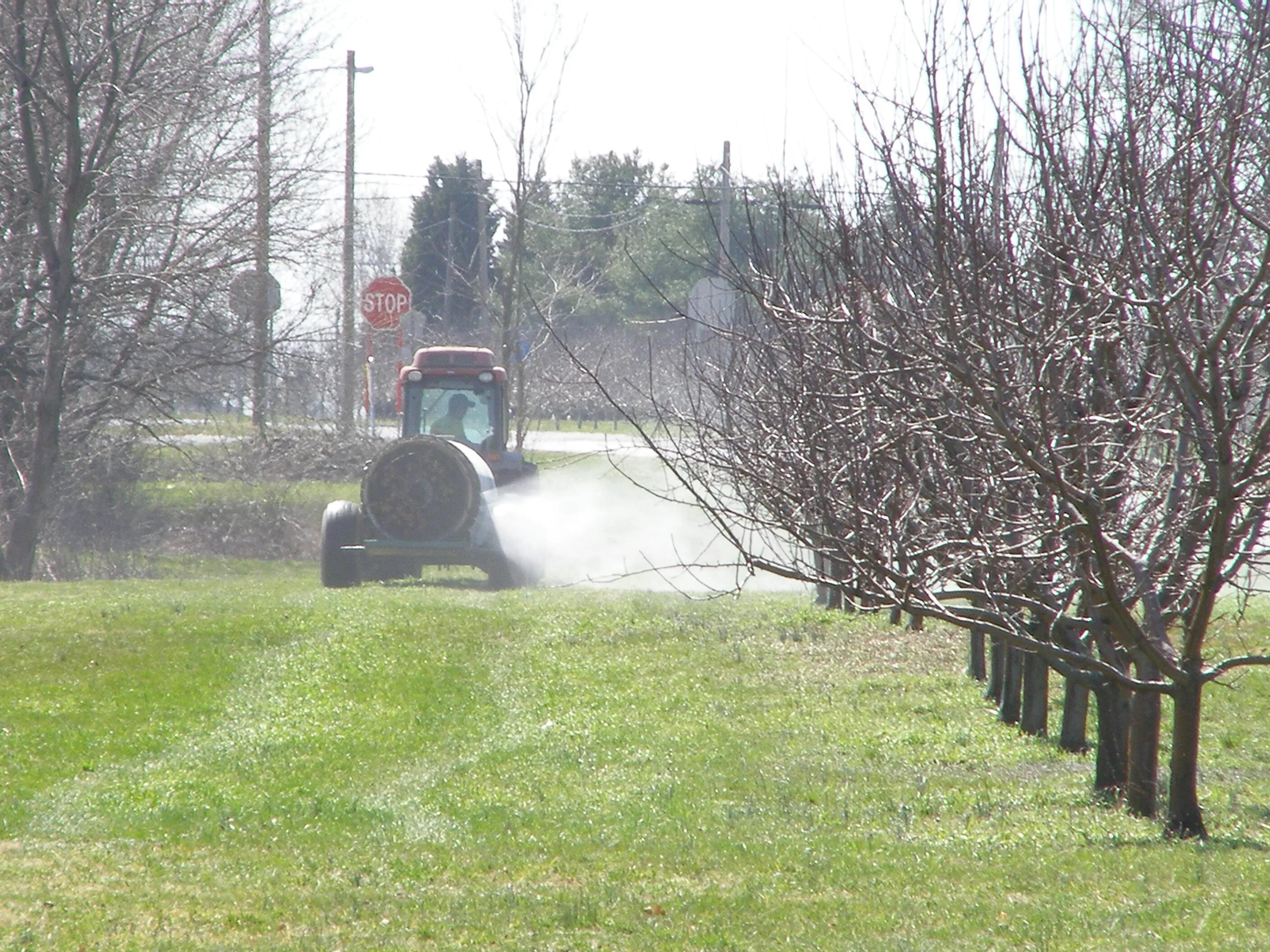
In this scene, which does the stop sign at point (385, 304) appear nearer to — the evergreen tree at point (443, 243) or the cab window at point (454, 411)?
the cab window at point (454, 411)

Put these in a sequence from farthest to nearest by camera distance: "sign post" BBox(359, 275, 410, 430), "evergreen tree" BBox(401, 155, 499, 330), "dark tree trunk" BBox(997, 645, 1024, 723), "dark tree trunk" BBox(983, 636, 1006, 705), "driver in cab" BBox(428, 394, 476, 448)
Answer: "evergreen tree" BBox(401, 155, 499, 330)
"sign post" BBox(359, 275, 410, 430)
"driver in cab" BBox(428, 394, 476, 448)
"dark tree trunk" BBox(983, 636, 1006, 705)
"dark tree trunk" BBox(997, 645, 1024, 723)

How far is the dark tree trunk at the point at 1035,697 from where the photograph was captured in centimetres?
1134

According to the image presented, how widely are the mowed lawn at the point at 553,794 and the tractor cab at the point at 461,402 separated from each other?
5872mm

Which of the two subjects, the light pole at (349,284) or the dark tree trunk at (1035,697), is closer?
the dark tree trunk at (1035,697)

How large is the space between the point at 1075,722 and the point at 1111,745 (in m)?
1.76

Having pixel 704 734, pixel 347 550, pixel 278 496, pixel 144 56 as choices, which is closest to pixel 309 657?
pixel 704 734

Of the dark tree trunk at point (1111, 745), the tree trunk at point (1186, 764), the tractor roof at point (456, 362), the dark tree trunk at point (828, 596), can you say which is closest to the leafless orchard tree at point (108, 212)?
the tractor roof at point (456, 362)

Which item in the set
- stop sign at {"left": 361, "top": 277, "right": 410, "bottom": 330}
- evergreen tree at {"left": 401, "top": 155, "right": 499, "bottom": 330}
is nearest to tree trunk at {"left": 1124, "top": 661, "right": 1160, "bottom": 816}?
stop sign at {"left": 361, "top": 277, "right": 410, "bottom": 330}

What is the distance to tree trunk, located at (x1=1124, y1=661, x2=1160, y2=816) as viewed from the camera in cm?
840

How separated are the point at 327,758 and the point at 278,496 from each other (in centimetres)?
1891

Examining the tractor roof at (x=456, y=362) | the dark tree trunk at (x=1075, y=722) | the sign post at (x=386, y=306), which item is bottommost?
the dark tree trunk at (x=1075, y=722)

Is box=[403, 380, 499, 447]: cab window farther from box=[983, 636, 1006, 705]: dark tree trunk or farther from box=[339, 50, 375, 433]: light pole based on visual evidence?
box=[983, 636, 1006, 705]: dark tree trunk

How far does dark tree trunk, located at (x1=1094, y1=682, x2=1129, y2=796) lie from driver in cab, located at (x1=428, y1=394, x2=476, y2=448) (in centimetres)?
1443

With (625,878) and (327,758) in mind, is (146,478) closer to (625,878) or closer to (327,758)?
(327,758)
